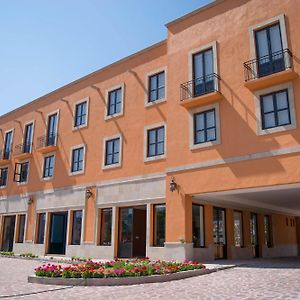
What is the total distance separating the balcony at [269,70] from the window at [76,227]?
14.3 m

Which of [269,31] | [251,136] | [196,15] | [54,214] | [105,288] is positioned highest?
[196,15]

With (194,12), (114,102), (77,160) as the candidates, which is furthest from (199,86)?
(77,160)

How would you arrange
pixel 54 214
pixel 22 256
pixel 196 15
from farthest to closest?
1. pixel 54 214
2. pixel 22 256
3. pixel 196 15

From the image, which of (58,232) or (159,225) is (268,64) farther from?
(58,232)

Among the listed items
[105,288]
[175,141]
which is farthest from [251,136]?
[105,288]

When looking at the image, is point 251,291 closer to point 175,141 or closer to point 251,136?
point 251,136

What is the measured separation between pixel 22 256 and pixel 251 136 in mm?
17143

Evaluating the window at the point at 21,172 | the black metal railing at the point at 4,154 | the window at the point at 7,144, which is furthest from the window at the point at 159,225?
the window at the point at 7,144

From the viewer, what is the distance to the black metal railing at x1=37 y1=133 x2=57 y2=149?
28534mm

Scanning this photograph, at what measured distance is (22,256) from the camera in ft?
80.2

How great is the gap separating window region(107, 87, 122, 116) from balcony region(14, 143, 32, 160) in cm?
943

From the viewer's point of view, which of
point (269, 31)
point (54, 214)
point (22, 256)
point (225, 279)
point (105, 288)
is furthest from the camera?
point (54, 214)

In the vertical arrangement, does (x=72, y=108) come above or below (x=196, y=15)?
below

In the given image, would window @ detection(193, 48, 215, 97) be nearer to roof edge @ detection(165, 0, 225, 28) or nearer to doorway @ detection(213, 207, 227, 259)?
roof edge @ detection(165, 0, 225, 28)
